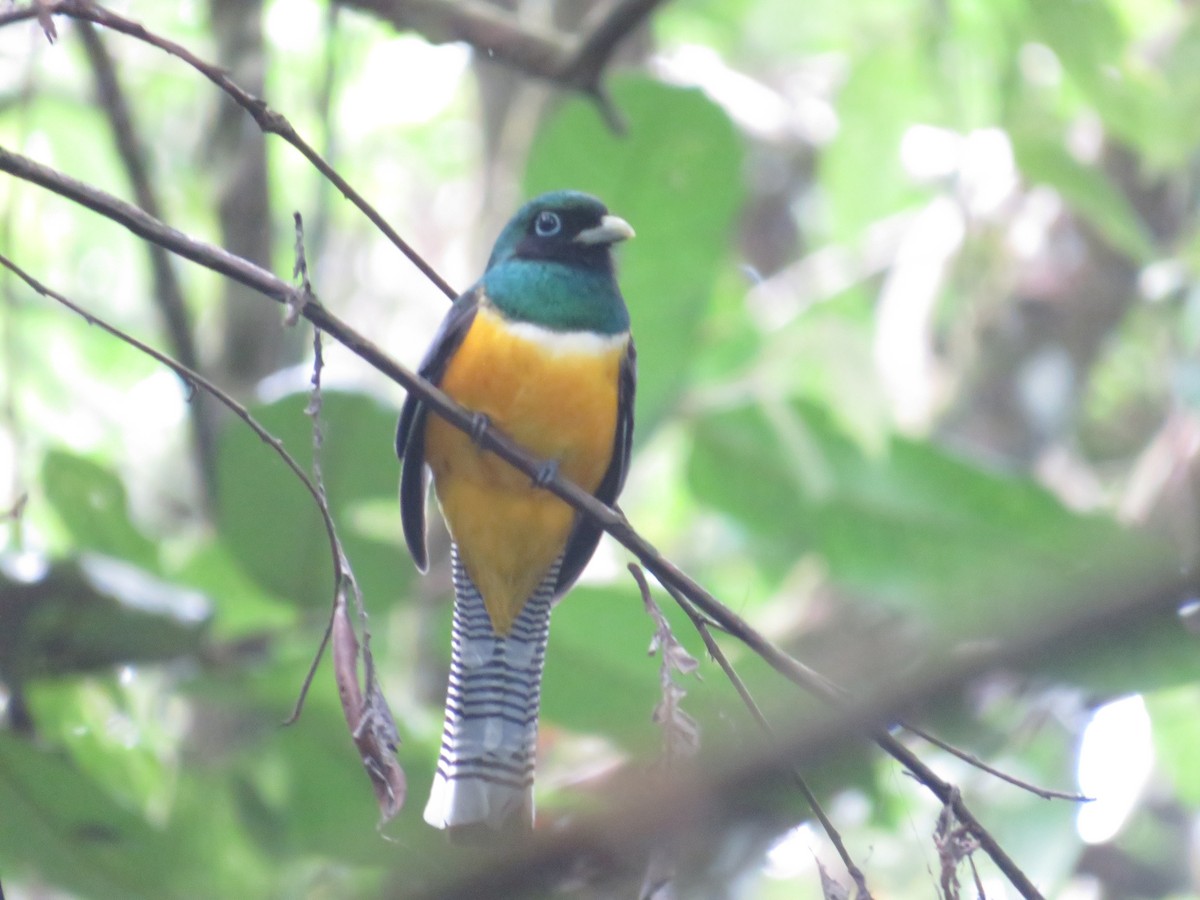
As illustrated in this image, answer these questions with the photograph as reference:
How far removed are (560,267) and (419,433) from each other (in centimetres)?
55

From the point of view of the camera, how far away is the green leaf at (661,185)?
405cm

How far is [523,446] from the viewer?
3.19 meters

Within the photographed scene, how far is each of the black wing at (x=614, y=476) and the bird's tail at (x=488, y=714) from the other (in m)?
0.05

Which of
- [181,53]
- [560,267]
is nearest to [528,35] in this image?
[560,267]

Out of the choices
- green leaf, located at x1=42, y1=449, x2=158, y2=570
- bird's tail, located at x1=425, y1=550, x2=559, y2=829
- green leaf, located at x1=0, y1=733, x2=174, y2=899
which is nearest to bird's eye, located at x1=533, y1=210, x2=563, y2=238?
bird's tail, located at x1=425, y1=550, x2=559, y2=829

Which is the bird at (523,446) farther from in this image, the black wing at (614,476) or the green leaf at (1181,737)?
the green leaf at (1181,737)

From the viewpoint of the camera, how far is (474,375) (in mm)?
3201

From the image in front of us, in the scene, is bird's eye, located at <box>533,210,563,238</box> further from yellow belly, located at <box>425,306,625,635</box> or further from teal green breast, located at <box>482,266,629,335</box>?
yellow belly, located at <box>425,306,625,635</box>

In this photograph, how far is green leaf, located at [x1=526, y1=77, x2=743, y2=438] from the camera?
405 centimetres

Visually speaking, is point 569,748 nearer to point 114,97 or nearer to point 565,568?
point 565,568

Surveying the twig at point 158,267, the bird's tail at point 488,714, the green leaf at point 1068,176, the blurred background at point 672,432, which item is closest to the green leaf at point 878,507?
the blurred background at point 672,432

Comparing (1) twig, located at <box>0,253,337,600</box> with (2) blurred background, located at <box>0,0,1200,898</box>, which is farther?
(2) blurred background, located at <box>0,0,1200,898</box>

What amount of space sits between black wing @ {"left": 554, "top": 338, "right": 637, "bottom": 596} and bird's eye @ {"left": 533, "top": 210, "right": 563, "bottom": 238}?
37 cm

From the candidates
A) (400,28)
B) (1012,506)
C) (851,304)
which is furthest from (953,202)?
(400,28)
